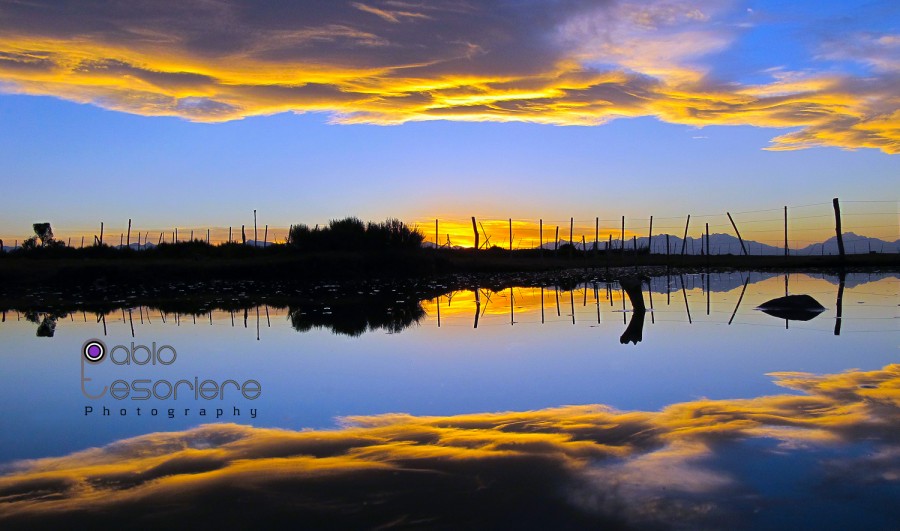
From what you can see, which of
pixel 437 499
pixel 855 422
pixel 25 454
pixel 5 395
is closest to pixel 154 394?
pixel 5 395

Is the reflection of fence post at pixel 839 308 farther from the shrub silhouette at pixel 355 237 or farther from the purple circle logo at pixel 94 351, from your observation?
the shrub silhouette at pixel 355 237

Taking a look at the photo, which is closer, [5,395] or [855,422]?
[855,422]

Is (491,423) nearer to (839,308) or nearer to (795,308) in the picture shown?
(795,308)

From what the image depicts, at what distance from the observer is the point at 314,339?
468 inches

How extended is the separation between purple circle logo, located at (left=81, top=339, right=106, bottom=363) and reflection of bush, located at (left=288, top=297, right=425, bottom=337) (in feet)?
11.9

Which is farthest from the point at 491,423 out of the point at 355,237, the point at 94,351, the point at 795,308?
the point at 355,237

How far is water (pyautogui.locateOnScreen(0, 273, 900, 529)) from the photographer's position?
4078 mm

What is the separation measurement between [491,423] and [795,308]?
11.0 metres

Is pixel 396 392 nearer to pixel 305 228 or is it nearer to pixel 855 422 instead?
pixel 855 422

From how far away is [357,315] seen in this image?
607 inches

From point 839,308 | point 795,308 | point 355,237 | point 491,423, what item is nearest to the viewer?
point 491,423

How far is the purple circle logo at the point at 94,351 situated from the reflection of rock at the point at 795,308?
1244 cm

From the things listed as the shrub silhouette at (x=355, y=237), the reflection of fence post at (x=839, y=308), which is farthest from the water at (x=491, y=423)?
the shrub silhouette at (x=355, y=237)

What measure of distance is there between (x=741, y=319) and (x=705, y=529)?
11.0m
